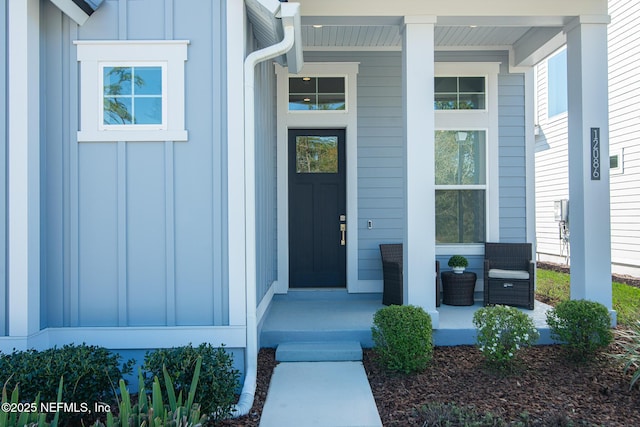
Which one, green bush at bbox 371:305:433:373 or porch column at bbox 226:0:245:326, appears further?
green bush at bbox 371:305:433:373

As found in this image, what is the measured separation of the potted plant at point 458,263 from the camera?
5633mm

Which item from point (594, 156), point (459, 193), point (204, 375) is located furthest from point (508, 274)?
point (204, 375)

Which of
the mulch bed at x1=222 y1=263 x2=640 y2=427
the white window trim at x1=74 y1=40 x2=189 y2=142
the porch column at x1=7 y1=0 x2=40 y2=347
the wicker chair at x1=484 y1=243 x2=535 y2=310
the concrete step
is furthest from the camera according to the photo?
the wicker chair at x1=484 y1=243 x2=535 y2=310

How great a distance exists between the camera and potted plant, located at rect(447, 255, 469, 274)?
5.63 m

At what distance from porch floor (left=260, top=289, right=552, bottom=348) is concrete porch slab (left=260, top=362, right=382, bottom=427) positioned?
0.35m

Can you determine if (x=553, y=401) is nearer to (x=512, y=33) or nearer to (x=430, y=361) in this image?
(x=430, y=361)

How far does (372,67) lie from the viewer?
235 inches

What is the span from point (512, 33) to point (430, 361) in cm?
397

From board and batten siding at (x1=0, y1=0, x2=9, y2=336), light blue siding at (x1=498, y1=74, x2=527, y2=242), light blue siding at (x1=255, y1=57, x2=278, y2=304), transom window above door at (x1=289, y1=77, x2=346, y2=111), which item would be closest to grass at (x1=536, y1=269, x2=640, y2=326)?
light blue siding at (x1=498, y1=74, x2=527, y2=242)

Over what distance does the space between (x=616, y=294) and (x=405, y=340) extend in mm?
4693

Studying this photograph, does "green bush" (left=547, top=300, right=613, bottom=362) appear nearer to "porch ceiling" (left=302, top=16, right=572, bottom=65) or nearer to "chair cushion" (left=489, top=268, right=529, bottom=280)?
"chair cushion" (left=489, top=268, right=529, bottom=280)

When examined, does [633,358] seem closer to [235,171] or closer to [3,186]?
[235,171]

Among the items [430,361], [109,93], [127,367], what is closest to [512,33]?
[430,361]

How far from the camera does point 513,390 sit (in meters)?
3.42
